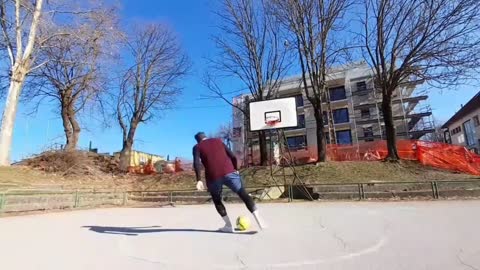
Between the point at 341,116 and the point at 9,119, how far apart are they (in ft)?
165

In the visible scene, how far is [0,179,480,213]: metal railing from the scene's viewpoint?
1291 cm

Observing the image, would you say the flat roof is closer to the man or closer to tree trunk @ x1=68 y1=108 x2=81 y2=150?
tree trunk @ x1=68 y1=108 x2=81 y2=150

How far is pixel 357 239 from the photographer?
518 cm

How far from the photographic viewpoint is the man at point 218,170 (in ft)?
19.5

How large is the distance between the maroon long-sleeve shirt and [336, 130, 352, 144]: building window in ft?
175

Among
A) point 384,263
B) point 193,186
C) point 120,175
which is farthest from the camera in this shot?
point 120,175

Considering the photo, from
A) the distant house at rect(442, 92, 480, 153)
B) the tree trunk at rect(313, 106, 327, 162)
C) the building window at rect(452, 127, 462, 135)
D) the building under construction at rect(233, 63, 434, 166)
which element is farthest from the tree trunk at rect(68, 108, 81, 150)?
the building window at rect(452, 127, 462, 135)

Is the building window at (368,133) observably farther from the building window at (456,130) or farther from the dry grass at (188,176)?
the dry grass at (188,176)

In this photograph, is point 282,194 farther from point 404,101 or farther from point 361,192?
point 404,101

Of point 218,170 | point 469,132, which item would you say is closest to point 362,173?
point 218,170

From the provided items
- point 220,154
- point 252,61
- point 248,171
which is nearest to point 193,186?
point 248,171

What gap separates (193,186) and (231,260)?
16.2m

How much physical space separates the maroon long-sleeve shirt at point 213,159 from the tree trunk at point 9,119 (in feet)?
52.7

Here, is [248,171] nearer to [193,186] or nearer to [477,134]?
[193,186]
